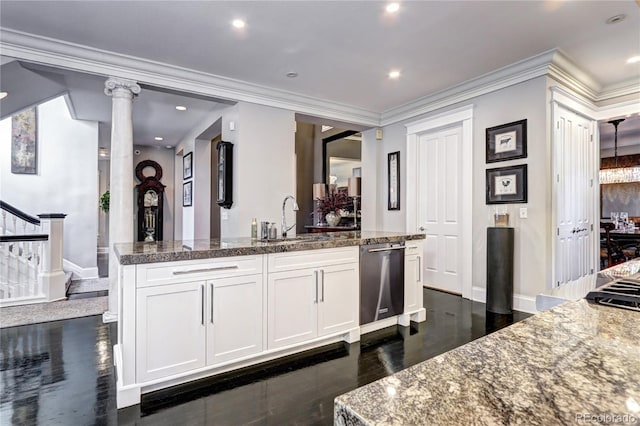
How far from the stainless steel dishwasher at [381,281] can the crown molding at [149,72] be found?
2673 millimetres

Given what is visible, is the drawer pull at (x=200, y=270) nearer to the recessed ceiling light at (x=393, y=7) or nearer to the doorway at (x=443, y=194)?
the recessed ceiling light at (x=393, y=7)

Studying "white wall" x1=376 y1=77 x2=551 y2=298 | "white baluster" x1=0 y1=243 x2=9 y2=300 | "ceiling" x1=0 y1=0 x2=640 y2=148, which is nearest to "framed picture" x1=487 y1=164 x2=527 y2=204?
"white wall" x1=376 y1=77 x2=551 y2=298

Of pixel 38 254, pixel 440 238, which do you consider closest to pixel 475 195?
pixel 440 238

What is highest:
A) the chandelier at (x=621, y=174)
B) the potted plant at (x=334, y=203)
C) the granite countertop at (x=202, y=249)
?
the chandelier at (x=621, y=174)

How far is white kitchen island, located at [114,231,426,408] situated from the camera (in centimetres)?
203

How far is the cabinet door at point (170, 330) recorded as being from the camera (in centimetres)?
204

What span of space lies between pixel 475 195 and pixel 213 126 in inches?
160

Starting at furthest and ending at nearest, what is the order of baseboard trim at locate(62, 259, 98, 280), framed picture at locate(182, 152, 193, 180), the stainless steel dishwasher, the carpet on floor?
framed picture at locate(182, 152, 193, 180), baseboard trim at locate(62, 259, 98, 280), the carpet on floor, the stainless steel dishwasher

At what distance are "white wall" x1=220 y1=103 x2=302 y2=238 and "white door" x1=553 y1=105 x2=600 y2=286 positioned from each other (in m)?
3.28

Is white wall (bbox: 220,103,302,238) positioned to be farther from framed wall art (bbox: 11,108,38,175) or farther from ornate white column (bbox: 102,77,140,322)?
framed wall art (bbox: 11,108,38,175)

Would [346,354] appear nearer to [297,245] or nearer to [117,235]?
[297,245]

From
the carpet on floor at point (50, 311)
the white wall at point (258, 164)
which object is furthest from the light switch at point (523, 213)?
the carpet on floor at point (50, 311)

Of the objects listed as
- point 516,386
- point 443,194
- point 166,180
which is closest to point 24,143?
point 166,180

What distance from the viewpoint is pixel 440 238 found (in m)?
4.85
